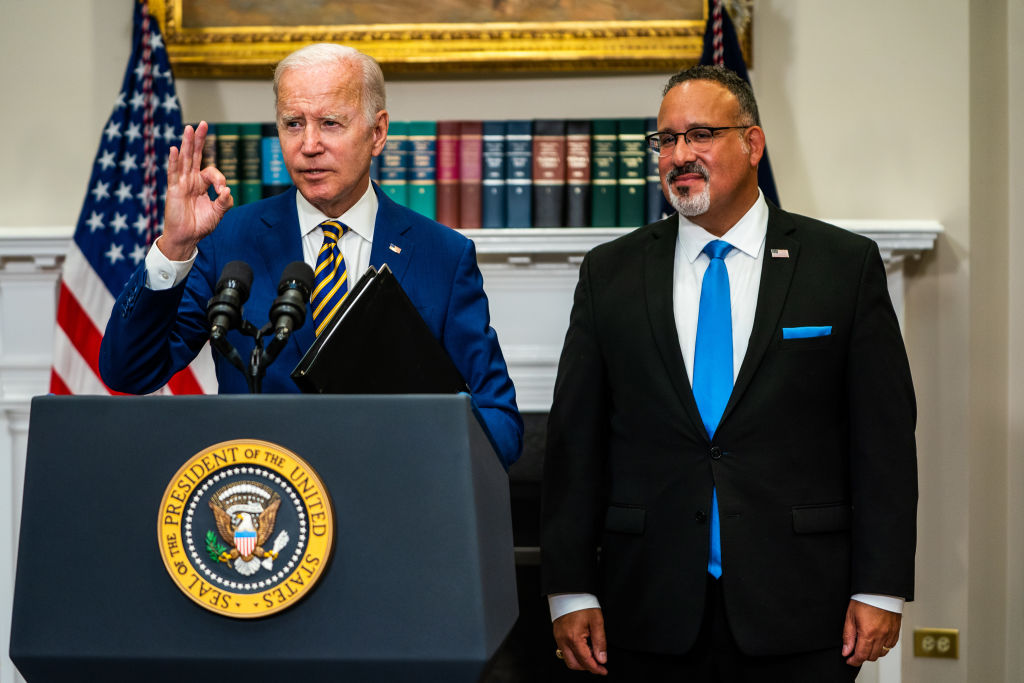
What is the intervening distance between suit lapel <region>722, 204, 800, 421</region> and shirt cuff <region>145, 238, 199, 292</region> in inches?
41.8

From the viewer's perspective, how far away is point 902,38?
3.30 meters

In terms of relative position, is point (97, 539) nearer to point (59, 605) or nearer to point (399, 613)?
point (59, 605)

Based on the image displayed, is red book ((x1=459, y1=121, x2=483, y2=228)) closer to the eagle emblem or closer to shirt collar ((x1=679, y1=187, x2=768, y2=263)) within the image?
shirt collar ((x1=679, y1=187, x2=768, y2=263))

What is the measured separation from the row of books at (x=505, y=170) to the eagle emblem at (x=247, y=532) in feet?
7.25

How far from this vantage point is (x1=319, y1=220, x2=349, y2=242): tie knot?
1.75 m

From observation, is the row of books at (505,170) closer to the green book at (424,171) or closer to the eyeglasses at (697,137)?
the green book at (424,171)

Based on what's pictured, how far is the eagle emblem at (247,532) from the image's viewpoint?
109 cm

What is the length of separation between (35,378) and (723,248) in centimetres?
234

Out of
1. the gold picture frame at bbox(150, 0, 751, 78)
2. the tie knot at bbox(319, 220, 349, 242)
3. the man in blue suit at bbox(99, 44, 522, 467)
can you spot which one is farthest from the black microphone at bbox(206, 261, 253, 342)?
the gold picture frame at bbox(150, 0, 751, 78)

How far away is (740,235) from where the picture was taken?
2162mm

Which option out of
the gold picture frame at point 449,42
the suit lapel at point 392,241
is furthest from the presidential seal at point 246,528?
the gold picture frame at point 449,42

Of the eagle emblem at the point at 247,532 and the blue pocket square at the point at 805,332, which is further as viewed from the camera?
the blue pocket square at the point at 805,332

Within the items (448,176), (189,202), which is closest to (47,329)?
(448,176)

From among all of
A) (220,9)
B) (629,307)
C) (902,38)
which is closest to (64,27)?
(220,9)
